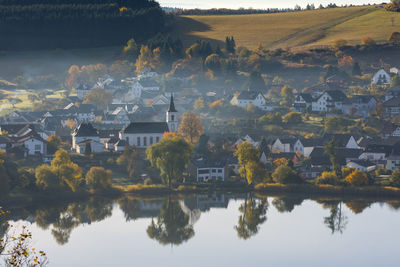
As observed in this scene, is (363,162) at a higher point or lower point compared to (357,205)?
higher

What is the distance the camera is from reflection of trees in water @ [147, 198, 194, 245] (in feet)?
171

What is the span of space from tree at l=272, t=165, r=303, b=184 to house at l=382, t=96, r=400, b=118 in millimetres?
28436

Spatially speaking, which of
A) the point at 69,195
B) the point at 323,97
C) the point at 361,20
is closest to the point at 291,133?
the point at 323,97

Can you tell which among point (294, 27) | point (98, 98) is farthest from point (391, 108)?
point (294, 27)

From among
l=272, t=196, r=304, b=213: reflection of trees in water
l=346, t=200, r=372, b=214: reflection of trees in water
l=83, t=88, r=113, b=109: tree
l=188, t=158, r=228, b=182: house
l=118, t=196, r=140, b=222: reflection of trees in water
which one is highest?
l=83, t=88, r=113, b=109: tree

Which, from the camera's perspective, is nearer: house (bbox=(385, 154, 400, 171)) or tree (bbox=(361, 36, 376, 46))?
house (bbox=(385, 154, 400, 171))

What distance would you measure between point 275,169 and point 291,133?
637 inches

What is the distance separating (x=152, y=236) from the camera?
52438 millimetres

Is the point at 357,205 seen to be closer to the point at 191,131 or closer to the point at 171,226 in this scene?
the point at 171,226

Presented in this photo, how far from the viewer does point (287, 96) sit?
100 metres

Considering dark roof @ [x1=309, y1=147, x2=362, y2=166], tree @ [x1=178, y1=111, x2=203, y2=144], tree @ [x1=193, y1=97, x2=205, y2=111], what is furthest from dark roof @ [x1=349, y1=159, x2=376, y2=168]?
tree @ [x1=193, y1=97, x2=205, y2=111]

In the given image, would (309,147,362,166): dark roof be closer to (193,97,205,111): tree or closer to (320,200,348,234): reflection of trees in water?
(320,200,348,234): reflection of trees in water

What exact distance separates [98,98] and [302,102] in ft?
84.2

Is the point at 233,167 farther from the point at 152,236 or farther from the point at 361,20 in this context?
the point at 361,20
